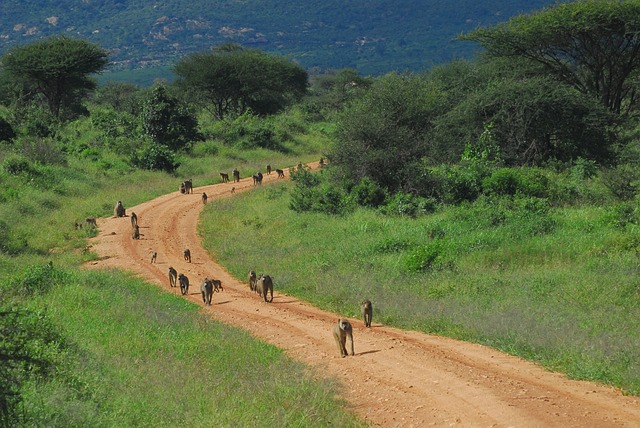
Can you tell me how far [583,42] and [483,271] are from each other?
22.9 metres

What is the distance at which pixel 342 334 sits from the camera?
34.3 feet

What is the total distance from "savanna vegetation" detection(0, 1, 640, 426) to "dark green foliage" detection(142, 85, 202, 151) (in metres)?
0.10

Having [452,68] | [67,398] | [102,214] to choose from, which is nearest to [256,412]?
[67,398]

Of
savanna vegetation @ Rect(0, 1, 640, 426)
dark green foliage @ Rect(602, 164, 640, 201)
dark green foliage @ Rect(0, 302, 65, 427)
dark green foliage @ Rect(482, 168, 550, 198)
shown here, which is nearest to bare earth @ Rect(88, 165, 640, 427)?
savanna vegetation @ Rect(0, 1, 640, 426)

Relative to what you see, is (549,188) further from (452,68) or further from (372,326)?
(452,68)

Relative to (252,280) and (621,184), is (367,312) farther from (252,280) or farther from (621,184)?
(621,184)

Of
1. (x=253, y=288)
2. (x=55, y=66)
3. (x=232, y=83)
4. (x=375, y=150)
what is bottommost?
(x=253, y=288)

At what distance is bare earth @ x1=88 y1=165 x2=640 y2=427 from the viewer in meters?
8.05

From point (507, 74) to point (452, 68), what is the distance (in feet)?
52.6

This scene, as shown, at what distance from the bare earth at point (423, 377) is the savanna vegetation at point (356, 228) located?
39 centimetres

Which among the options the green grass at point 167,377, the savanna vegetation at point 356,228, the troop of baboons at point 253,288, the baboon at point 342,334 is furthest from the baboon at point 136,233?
the baboon at point 342,334

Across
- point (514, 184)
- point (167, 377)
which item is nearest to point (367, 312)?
point (167, 377)

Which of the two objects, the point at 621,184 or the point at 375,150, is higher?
the point at 375,150

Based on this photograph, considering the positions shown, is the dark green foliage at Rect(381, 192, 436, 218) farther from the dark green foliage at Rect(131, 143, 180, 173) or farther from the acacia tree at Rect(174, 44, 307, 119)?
the acacia tree at Rect(174, 44, 307, 119)
